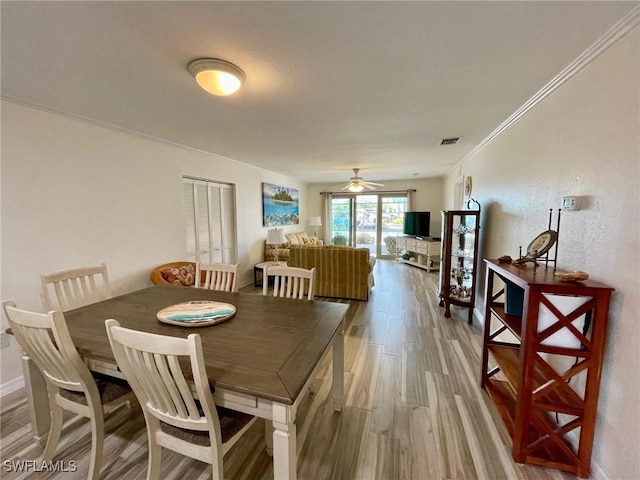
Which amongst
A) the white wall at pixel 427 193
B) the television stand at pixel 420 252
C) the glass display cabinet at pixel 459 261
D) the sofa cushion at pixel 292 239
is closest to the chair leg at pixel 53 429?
the glass display cabinet at pixel 459 261

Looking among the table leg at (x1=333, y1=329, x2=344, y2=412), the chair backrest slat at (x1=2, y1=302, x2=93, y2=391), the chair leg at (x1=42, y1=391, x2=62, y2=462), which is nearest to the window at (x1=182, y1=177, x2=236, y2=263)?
the chair leg at (x1=42, y1=391, x2=62, y2=462)

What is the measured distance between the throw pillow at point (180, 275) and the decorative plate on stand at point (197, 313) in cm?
149

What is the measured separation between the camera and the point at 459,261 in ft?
12.3

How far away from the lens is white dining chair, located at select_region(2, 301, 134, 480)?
1200mm

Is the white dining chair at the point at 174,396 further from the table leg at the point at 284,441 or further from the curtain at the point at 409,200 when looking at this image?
the curtain at the point at 409,200

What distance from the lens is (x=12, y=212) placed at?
2111mm

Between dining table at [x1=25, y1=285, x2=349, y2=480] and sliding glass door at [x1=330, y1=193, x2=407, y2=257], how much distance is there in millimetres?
6192

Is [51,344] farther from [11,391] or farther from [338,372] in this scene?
[11,391]

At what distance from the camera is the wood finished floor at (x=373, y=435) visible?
148 centimetres

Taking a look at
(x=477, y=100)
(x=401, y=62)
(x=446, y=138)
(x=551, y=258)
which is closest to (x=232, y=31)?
(x=401, y=62)

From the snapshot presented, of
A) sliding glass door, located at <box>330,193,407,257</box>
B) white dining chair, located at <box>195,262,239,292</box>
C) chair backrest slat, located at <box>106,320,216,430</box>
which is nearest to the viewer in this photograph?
chair backrest slat, located at <box>106,320,216,430</box>

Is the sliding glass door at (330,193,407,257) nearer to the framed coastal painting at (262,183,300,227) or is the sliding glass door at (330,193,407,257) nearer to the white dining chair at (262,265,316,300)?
the framed coastal painting at (262,183,300,227)

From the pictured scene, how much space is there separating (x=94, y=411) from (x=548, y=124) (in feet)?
11.3

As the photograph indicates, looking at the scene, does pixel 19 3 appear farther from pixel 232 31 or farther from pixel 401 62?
pixel 401 62
